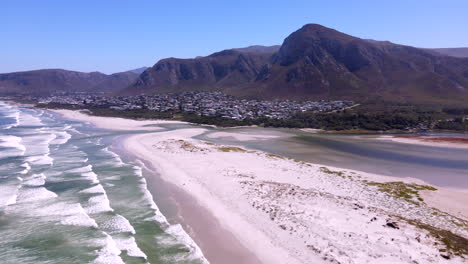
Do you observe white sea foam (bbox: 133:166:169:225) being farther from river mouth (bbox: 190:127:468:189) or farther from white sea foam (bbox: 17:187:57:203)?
river mouth (bbox: 190:127:468:189)

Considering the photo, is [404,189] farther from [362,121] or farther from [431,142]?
[362,121]

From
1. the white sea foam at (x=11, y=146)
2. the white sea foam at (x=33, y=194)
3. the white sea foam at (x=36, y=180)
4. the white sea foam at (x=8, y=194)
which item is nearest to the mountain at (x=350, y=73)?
the white sea foam at (x=11, y=146)

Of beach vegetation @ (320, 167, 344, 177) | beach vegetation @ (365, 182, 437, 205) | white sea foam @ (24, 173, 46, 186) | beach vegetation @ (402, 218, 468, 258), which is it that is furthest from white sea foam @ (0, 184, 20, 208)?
beach vegetation @ (365, 182, 437, 205)

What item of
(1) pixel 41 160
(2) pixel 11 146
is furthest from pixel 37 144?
(1) pixel 41 160

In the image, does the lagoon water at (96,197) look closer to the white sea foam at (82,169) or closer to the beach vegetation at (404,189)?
the white sea foam at (82,169)

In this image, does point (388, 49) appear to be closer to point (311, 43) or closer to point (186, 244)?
point (311, 43)

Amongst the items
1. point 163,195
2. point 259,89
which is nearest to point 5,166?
point 163,195
